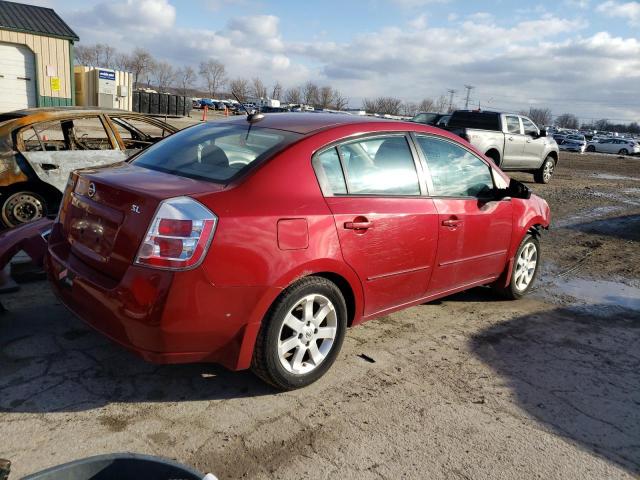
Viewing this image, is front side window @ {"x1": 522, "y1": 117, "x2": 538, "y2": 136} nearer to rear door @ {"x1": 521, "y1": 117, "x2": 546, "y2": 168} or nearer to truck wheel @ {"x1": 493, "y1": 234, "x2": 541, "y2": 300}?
rear door @ {"x1": 521, "y1": 117, "x2": 546, "y2": 168}

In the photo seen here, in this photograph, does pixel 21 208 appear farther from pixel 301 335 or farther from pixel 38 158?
pixel 301 335

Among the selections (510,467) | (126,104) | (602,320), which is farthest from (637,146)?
(510,467)

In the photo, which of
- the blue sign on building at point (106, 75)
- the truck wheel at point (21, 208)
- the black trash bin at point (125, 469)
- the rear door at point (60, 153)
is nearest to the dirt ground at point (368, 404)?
the black trash bin at point (125, 469)

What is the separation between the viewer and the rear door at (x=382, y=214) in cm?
330

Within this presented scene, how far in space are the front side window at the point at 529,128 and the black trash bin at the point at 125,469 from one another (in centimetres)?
1481

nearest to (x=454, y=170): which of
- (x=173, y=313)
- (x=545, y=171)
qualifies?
(x=173, y=313)

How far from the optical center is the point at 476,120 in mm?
14562

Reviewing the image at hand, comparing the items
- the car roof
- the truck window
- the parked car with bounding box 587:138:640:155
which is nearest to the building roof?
the truck window

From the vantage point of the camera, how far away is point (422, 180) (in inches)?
153

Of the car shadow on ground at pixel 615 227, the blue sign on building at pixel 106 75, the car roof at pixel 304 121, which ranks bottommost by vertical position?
the car shadow on ground at pixel 615 227

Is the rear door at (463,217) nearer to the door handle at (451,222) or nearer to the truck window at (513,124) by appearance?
the door handle at (451,222)

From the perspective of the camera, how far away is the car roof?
3.51 meters

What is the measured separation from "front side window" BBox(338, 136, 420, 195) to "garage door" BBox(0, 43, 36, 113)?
20.3m

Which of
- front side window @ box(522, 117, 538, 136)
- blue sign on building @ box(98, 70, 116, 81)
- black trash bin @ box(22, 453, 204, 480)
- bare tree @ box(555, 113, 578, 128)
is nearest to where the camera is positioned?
black trash bin @ box(22, 453, 204, 480)
